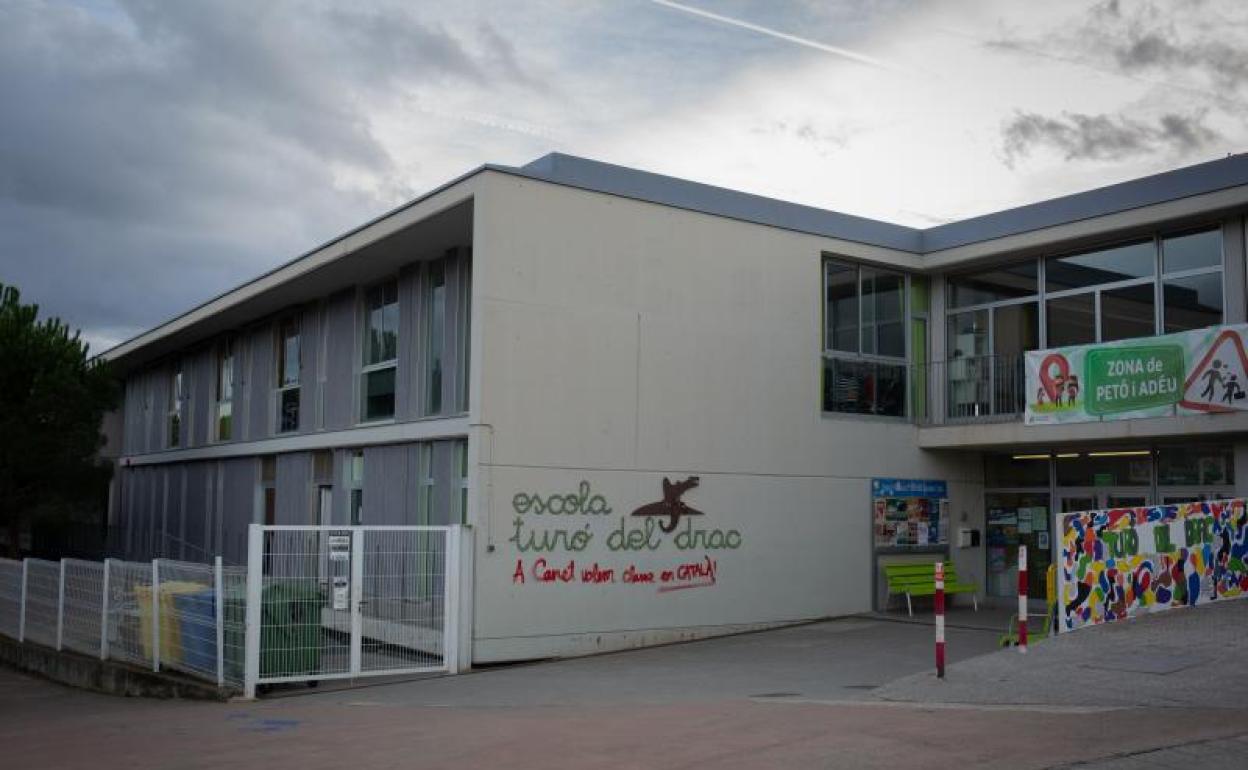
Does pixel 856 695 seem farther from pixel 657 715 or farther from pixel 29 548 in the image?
pixel 29 548

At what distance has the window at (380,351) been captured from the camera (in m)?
19.4

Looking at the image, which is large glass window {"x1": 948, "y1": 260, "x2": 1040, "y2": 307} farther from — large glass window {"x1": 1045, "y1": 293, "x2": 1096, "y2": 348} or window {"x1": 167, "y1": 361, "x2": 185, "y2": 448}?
window {"x1": 167, "y1": 361, "x2": 185, "y2": 448}

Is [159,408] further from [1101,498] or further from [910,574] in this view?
[1101,498]

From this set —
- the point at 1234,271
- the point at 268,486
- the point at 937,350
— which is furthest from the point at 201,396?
the point at 1234,271

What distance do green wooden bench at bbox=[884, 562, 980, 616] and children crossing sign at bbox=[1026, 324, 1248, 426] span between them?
2.91 m

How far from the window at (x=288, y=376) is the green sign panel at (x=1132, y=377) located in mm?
13678

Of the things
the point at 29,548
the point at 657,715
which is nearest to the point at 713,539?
the point at 657,715

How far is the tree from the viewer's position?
24.5 metres

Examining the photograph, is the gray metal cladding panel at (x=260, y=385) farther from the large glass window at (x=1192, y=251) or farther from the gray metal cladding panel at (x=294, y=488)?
the large glass window at (x=1192, y=251)

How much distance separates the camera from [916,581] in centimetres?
1894

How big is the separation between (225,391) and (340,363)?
22.7ft

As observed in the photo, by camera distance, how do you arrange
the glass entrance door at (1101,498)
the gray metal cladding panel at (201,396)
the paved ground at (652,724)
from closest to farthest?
1. the paved ground at (652,724)
2. the glass entrance door at (1101,498)
3. the gray metal cladding panel at (201,396)

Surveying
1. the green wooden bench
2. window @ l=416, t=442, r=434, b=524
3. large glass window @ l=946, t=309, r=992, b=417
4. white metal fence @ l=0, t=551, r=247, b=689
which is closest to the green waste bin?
white metal fence @ l=0, t=551, r=247, b=689

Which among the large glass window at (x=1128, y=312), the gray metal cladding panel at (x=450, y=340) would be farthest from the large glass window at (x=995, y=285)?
the gray metal cladding panel at (x=450, y=340)
